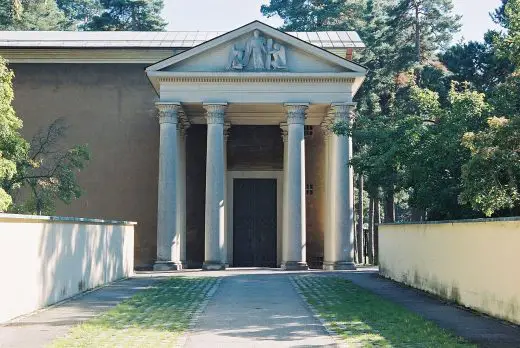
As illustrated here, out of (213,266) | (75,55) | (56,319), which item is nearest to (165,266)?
(213,266)

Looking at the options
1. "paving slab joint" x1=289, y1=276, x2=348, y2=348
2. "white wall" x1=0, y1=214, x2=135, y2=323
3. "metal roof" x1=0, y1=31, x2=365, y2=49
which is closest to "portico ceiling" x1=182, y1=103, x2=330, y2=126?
"metal roof" x1=0, y1=31, x2=365, y2=49

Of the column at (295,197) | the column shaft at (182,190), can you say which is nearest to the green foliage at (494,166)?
the column at (295,197)

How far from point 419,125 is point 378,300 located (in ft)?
22.1

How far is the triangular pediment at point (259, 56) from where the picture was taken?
28906 millimetres

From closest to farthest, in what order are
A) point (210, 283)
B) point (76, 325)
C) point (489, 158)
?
point (76, 325), point (489, 158), point (210, 283)

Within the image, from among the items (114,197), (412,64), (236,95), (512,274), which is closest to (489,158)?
(512,274)

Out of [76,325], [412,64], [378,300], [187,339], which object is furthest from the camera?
[412,64]

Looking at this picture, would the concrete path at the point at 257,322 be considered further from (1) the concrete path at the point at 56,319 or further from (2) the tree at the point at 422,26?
(2) the tree at the point at 422,26

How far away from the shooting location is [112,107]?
34.9 m

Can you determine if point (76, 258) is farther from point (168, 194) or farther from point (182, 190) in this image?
point (182, 190)

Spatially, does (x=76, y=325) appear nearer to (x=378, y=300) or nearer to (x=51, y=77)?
(x=378, y=300)

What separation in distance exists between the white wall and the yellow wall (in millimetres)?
8651

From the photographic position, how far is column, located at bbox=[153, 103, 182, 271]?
2866cm

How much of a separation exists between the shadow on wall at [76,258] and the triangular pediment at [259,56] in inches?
352
